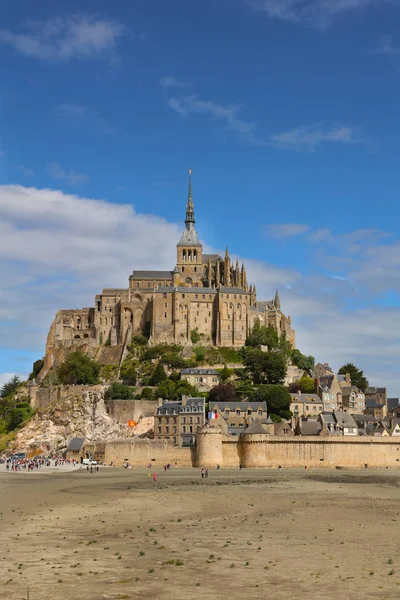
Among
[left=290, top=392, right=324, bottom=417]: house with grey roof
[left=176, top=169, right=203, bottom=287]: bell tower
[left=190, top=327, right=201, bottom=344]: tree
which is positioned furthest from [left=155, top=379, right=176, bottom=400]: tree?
[left=176, top=169, right=203, bottom=287]: bell tower

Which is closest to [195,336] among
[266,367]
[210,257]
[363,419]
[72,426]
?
[266,367]

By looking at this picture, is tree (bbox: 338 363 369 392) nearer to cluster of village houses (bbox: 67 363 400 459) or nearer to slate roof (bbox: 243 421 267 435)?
cluster of village houses (bbox: 67 363 400 459)

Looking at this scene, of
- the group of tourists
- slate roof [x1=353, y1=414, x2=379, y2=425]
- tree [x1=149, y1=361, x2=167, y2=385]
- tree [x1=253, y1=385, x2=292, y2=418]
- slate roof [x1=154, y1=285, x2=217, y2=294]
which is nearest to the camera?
the group of tourists

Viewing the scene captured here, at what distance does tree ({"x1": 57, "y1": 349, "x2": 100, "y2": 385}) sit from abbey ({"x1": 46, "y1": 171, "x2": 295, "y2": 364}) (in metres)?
9.51

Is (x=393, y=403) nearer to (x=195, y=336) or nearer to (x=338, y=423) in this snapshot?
(x=195, y=336)

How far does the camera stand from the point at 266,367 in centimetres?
9006

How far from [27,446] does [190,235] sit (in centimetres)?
5375

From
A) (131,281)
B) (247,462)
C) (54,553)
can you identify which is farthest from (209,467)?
(131,281)

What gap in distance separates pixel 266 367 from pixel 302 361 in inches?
455

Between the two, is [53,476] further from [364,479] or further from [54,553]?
[54,553]

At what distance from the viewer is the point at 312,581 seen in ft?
56.9

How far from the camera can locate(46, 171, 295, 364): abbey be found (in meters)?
103

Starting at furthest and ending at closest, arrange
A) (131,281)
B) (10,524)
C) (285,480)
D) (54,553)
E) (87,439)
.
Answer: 1. (131,281)
2. (87,439)
3. (285,480)
4. (10,524)
5. (54,553)

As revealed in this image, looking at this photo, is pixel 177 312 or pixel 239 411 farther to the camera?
pixel 177 312
